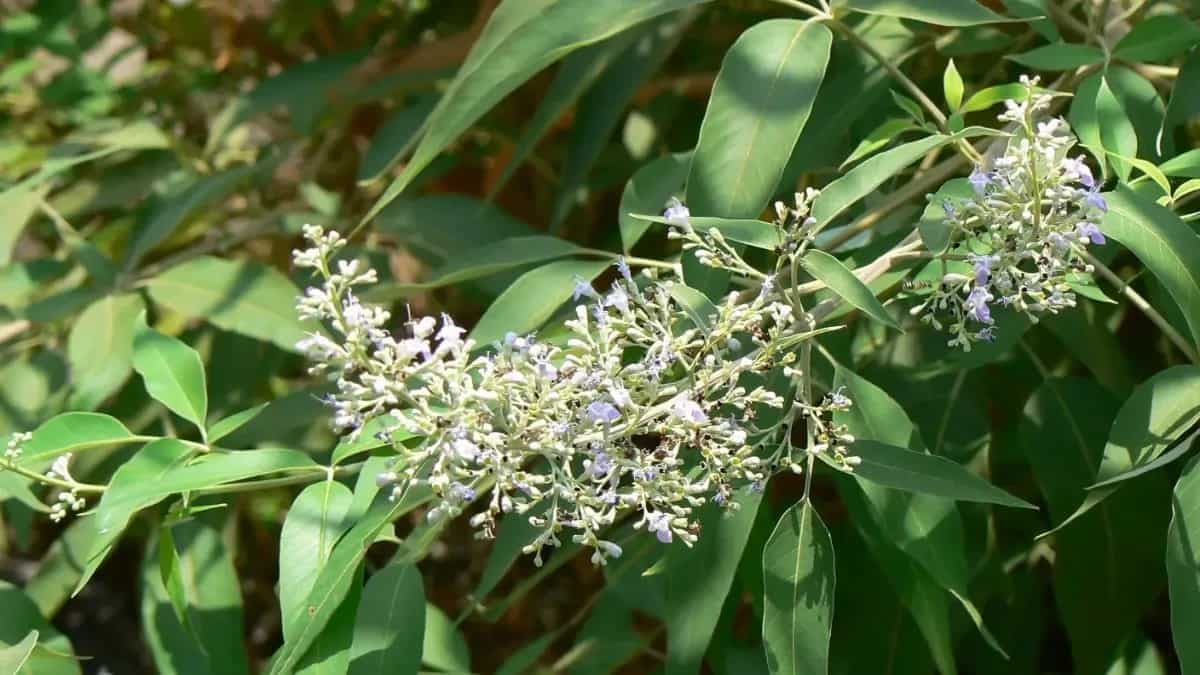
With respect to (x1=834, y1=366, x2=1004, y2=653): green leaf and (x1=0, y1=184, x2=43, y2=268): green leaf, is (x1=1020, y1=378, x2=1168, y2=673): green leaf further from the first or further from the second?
(x1=0, y1=184, x2=43, y2=268): green leaf

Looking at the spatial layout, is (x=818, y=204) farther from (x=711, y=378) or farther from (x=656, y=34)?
(x=656, y=34)

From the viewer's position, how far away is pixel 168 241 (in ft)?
5.27

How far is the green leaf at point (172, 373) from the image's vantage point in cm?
90

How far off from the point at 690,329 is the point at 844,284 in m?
0.11

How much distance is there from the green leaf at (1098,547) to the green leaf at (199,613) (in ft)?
2.27

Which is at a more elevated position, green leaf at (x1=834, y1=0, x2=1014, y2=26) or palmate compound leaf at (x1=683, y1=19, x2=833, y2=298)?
green leaf at (x1=834, y1=0, x2=1014, y2=26)

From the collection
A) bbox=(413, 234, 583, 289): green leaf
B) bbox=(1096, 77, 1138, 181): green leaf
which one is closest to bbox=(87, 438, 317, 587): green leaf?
bbox=(413, 234, 583, 289): green leaf

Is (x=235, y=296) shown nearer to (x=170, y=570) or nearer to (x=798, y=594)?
(x=170, y=570)

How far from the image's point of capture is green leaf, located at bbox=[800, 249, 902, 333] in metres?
0.70

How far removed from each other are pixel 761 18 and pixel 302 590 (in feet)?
3.18

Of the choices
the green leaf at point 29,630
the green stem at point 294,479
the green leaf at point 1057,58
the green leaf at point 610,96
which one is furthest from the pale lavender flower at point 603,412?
the green leaf at point 610,96

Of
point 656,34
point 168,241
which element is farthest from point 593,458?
point 168,241

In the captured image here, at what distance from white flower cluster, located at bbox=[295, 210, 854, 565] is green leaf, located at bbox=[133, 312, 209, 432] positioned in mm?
244

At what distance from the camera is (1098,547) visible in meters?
1.08
